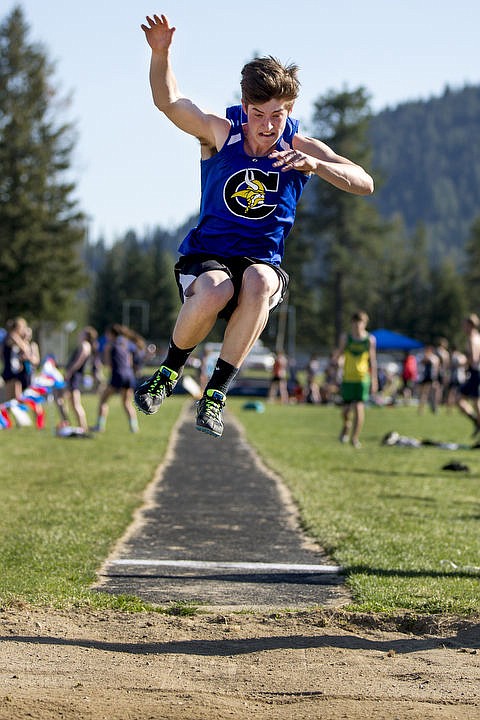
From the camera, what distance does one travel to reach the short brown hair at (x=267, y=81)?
5.26 m

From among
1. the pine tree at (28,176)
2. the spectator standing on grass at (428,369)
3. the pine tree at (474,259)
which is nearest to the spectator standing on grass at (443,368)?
the spectator standing on grass at (428,369)

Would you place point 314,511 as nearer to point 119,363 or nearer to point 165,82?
point 165,82

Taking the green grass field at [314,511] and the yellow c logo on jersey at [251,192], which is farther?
the green grass field at [314,511]

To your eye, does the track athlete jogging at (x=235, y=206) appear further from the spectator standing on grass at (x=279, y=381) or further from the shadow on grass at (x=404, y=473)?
the spectator standing on grass at (x=279, y=381)

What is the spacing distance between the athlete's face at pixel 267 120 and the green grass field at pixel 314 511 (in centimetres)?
264

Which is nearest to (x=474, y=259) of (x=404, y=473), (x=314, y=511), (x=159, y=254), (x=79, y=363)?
(x=159, y=254)

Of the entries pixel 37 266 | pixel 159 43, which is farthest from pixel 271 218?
pixel 37 266

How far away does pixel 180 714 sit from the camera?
385 cm

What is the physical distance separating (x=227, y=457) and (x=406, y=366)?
955 inches

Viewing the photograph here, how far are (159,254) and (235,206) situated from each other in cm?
10727

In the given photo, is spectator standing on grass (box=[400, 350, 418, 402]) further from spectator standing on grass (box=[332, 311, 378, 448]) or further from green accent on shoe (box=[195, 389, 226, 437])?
green accent on shoe (box=[195, 389, 226, 437])

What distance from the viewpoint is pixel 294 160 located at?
5.09 m

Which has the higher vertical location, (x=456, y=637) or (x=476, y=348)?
(x=476, y=348)

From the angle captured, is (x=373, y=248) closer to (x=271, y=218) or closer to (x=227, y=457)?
(x=227, y=457)
